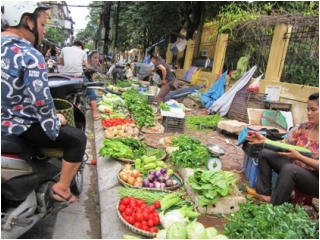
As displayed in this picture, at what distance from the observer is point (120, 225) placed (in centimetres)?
300

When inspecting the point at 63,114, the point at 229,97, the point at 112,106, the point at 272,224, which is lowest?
the point at 112,106

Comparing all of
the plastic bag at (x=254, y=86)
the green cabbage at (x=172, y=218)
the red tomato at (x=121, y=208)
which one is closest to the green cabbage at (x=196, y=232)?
the green cabbage at (x=172, y=218)

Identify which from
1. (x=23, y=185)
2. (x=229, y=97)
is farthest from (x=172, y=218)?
(x=229, y=97)

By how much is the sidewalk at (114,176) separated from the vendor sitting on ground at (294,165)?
763 mm

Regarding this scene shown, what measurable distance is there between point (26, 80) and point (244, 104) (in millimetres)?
6834

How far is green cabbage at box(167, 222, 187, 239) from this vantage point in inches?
96.7

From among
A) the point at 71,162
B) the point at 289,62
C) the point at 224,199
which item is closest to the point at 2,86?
the point at 71,162

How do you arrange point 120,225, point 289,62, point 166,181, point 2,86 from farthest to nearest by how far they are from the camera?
1. point 289,62
2. point 166,181
3. point 120,225
4. point 2,86

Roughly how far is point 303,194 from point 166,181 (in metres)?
1.61

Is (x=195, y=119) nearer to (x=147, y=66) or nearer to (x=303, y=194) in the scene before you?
(x=303, y=194)

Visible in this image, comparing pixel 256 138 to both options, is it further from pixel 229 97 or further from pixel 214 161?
pixel 229 97

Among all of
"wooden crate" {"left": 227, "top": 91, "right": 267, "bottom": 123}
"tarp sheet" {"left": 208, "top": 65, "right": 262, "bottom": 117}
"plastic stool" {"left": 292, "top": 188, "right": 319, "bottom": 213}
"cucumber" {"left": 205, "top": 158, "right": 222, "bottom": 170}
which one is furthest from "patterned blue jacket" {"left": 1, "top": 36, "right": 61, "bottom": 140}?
"tarp sheet" {"left": 208, "top": 65, "right": 262, "bottom": 117}

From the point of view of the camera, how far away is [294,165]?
315cm

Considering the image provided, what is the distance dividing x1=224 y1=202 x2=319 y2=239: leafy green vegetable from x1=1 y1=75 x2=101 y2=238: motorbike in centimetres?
165
